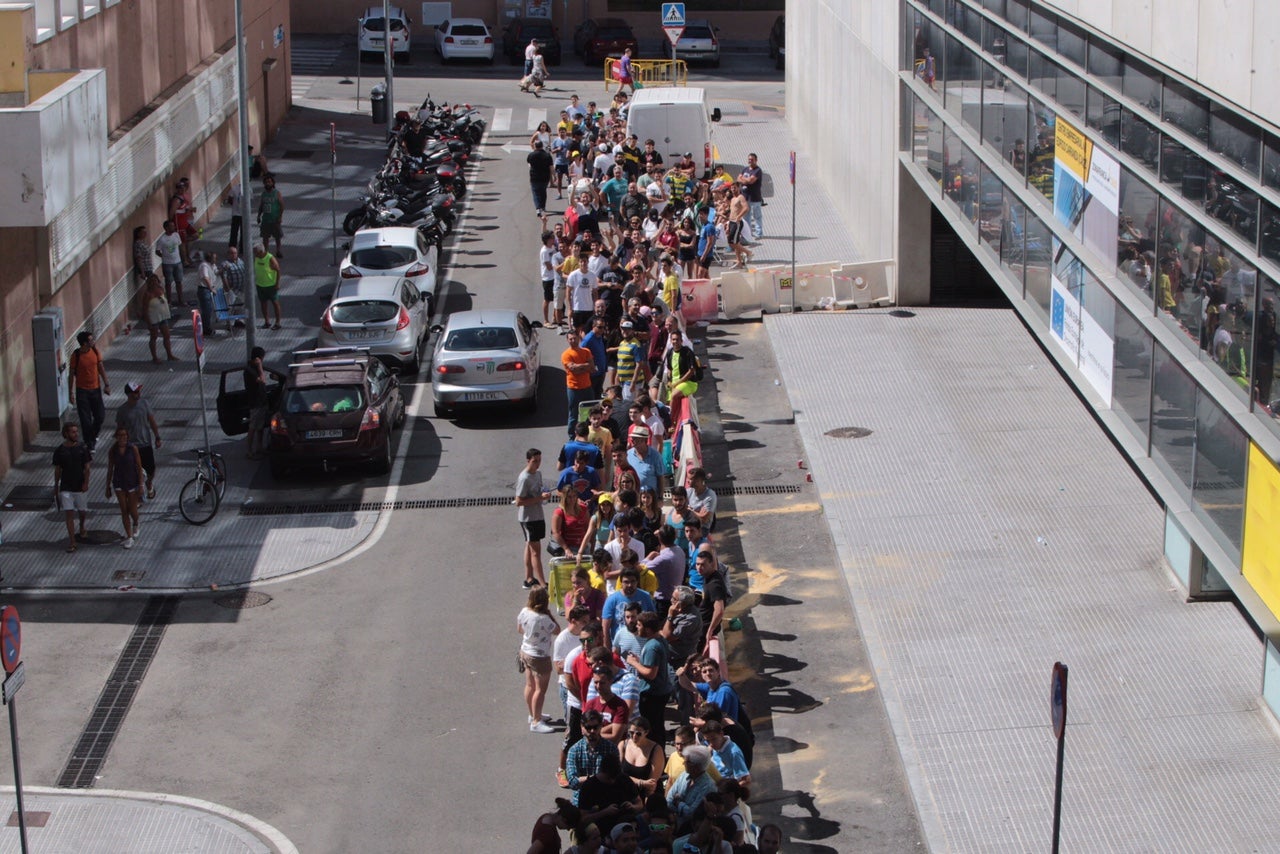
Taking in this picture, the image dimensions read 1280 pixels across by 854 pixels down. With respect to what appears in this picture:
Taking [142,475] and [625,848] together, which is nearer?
[625,848]

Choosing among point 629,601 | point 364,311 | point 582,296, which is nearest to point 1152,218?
point 629,601

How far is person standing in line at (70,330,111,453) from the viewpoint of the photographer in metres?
22.5

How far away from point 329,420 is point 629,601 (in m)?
7.88

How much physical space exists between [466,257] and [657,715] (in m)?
20.2

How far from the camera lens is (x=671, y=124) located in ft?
124

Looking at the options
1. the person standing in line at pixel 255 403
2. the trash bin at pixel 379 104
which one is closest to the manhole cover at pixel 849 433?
the person standing in line at pixel 255 403

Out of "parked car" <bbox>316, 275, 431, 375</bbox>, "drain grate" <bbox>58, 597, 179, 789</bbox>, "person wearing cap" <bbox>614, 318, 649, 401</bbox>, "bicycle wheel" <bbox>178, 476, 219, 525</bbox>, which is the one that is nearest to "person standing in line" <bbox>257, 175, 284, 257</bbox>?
"parked car" <bbox>316, 275, 431, 375</bbox>

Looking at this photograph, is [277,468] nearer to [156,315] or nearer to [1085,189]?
[156,315]

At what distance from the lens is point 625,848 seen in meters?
11.3

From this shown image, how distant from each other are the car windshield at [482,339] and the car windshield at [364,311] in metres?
1.99

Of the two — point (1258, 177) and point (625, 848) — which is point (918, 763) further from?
point (1258, 177)

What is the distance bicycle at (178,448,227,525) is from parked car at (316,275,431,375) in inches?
192

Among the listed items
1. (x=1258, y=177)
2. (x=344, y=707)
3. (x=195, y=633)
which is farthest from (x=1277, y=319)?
(x=195, y=633)

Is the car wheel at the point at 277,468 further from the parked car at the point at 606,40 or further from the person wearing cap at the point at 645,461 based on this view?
the parked car at the point at 606,40
